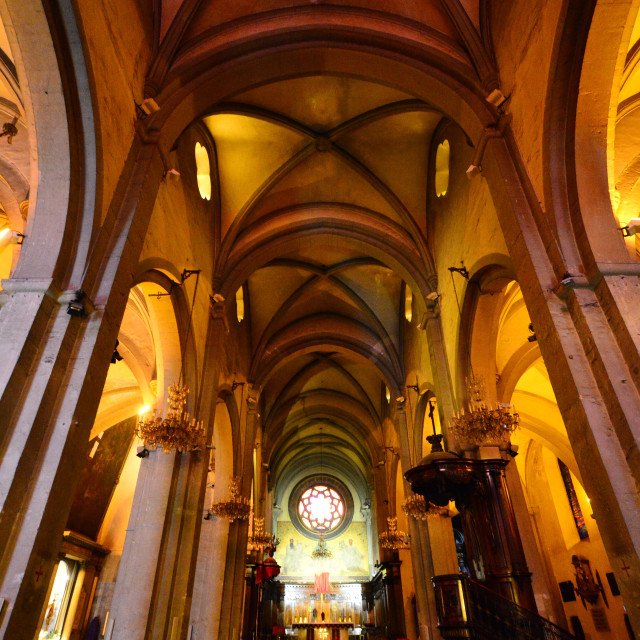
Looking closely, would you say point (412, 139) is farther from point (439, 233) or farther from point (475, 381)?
point (475, 381)

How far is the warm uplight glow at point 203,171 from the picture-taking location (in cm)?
1072

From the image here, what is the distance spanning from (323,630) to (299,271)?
19.6 meters

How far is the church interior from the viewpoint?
4.83 metres

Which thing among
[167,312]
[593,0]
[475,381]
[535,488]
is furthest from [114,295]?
[535,488]

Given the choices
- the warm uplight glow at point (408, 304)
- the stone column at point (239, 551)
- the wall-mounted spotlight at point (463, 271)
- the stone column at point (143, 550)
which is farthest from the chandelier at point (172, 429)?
the warm uplight glow at point (408, 304)

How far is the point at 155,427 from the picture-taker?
7.37 metres

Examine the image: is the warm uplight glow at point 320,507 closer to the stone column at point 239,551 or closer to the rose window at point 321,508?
the rose window at point 321,508

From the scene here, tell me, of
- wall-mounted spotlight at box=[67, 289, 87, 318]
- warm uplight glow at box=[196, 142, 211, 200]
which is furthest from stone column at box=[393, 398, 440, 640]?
wall-mounted spotlight at box=[67, 289, 87, 318]

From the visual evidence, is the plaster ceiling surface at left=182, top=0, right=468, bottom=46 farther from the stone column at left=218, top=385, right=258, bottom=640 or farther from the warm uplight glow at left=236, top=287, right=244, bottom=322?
the stone column at left=218, top=385, right=258, bottom=640

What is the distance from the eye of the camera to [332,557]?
2912 centimetres

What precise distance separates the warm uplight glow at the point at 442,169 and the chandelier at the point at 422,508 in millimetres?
7013

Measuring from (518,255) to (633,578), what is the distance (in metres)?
3.57

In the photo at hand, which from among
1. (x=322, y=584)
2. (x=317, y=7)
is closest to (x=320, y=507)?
(x=322, y=584)

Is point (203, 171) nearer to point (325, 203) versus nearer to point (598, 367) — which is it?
point (325, 203)
